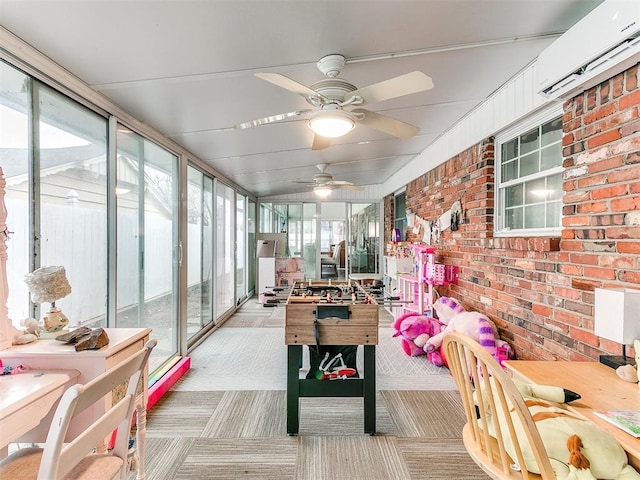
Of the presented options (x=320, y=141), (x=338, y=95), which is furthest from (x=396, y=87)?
(x=320, y=141)

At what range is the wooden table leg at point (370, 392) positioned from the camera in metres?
2.43

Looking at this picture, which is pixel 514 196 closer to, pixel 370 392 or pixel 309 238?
pixel 370 392

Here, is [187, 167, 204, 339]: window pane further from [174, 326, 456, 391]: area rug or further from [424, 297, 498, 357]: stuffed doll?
[424, 297, 498, 357]: stuffed doll

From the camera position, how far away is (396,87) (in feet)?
6.13

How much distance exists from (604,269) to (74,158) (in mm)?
3237

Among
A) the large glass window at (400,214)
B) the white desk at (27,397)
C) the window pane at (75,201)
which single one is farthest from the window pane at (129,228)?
the large glass window at (400,214)

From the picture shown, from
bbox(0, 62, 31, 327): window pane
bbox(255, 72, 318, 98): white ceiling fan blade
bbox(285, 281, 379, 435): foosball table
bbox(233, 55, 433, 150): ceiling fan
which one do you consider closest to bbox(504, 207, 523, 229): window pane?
bbox(233, 55, 433, 150): ceiling fan

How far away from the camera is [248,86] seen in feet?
7.59

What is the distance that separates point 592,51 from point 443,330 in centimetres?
275

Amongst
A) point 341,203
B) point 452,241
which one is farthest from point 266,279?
point 452,241

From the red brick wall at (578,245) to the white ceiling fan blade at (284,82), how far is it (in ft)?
5.37

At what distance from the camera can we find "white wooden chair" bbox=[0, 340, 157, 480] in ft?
3.30

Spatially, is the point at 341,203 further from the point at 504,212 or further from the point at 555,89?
the point at 555,89

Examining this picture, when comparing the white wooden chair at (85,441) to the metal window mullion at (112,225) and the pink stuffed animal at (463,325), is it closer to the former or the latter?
the metal window mullion at (112,225)
